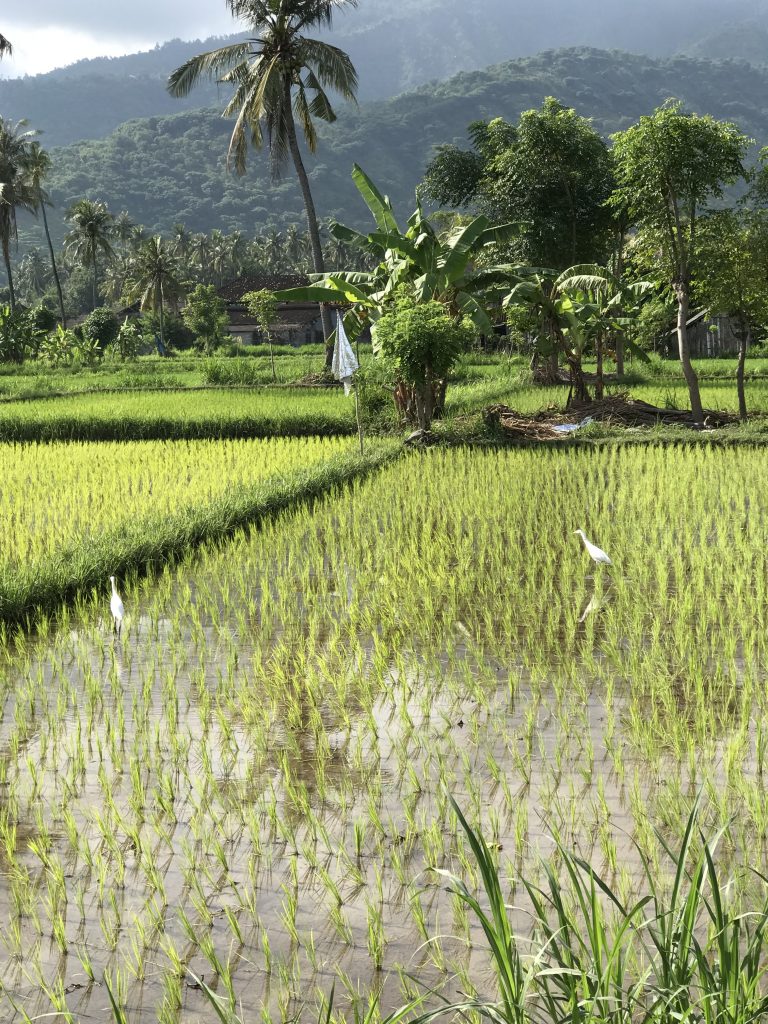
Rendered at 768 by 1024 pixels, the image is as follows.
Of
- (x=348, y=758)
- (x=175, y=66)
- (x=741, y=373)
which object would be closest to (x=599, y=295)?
(x=741, y=373)

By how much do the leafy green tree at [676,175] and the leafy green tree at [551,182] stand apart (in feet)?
15.5

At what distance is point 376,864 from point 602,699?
1.50 metres

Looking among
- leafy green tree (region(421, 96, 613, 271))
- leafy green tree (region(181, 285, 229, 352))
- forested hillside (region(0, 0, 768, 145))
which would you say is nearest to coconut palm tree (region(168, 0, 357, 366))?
leafy green tree (region(421, 96, 613, 271))

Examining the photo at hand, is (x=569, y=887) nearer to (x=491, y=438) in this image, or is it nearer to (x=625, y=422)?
(x=491, y=438)

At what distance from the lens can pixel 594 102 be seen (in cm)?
11650

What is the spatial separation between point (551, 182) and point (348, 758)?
16.9 metres

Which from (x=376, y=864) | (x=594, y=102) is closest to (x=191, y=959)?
(x=376, y=864)

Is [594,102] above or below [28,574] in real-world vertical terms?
above

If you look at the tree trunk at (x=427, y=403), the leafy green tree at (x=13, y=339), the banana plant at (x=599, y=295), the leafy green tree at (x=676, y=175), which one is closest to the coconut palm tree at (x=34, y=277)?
the leafy green tree at (x=13, y=339)

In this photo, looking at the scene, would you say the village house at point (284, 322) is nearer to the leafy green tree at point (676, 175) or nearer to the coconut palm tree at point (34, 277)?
the leafy green tree at point (676, 175)

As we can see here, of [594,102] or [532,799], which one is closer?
[532,799]

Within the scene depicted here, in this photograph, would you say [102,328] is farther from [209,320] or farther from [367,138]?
[367,138]

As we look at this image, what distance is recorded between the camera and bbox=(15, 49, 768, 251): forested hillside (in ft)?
286

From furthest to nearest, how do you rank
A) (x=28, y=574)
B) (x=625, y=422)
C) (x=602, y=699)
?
(x=625, y=422) → (x=28, y=574) → (x=602, y=699)
